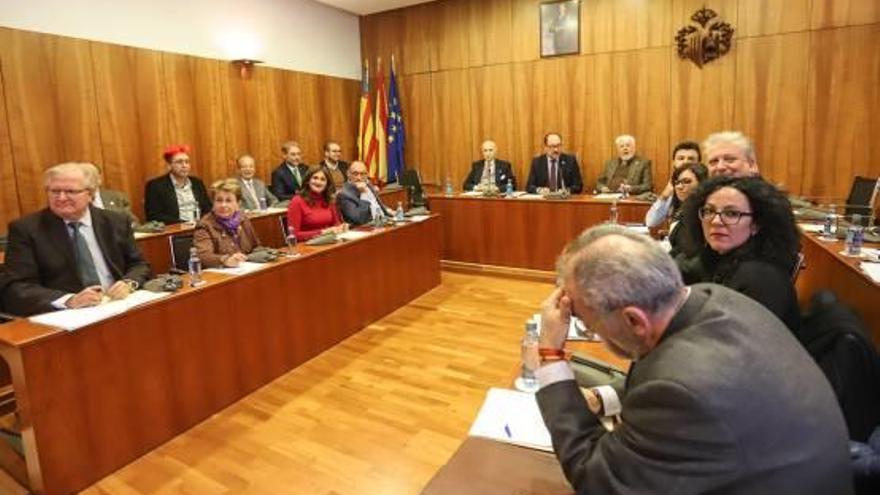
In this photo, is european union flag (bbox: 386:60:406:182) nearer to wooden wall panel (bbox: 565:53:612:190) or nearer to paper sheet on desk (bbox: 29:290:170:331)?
wooden wall panel (bbox: 565:53:612:190)

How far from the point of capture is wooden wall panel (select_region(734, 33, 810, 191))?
5.48 meters

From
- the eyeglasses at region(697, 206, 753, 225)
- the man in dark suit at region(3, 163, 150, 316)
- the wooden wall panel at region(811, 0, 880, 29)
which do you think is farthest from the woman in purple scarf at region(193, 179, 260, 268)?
the wooden wall panel at region(811, 0, 880, 29)

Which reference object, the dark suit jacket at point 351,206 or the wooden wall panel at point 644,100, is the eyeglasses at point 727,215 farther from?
→ the wooden wall panel at point 644,100

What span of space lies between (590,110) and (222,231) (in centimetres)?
465

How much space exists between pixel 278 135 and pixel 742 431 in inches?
251

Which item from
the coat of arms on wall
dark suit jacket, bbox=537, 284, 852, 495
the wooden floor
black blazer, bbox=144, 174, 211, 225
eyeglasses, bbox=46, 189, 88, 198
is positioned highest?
the coat of arms on wall

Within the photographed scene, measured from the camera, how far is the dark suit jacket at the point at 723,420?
2.62 ft

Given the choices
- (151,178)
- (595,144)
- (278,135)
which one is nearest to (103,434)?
(151,178)

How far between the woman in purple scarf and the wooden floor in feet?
2.76

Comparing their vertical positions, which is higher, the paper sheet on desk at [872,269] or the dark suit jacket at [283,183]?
the dark suit jacket at [283,183]

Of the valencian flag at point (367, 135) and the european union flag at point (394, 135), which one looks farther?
the european union flag at point (394, 135)

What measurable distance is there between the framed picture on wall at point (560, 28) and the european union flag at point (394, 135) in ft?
7.00

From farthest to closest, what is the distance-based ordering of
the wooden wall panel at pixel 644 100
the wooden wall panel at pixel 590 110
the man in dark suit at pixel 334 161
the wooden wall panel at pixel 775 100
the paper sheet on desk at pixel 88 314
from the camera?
1. the man in dark suit at pixel 334 161
2. the wooden wall panel at pixel 590 110
3. the wooden wall panel at pixel 644 100
4. the wooden wall panel at pixel 775 100
5. the paper sheet on desk at pixel 88 314

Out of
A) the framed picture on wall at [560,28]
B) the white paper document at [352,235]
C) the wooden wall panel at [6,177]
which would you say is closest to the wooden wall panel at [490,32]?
the framed picture on wall at [560,28]
